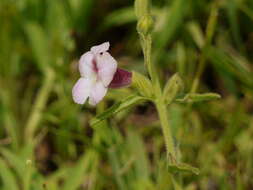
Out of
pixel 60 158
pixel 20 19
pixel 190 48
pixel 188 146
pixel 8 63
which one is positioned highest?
pixel 20 19

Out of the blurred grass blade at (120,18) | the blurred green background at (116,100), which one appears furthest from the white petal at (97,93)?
the blurred grass blade at (120,18)

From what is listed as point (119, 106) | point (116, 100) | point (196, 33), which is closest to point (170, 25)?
point (196, 33)

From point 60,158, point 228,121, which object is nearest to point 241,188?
point 228,121

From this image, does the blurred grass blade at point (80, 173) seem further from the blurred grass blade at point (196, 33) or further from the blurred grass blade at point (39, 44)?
the blurred grass blade at point (196, 33)

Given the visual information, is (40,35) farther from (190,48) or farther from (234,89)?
(234,89)

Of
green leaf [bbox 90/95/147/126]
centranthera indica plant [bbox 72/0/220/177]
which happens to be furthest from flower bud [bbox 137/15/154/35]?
green leaf [bbox 90/95/147/126]

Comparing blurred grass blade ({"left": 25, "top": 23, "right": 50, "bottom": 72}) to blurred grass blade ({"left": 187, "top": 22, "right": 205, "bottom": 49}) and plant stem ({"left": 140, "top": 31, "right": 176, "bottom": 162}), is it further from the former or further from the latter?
plant stem ({"left": 140, "top": 31, "right": 176, "bottom": 162})
